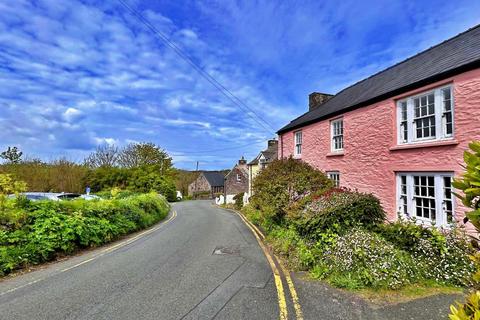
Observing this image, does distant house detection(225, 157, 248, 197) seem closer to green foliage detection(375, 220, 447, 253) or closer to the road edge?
the road edge

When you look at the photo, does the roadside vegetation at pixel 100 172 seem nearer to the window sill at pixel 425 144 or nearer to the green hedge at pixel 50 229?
the green hedge at pixel 50 229

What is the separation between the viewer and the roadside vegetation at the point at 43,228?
7.65 m

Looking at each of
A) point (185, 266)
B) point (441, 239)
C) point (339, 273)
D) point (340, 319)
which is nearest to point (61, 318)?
point (185, 266)

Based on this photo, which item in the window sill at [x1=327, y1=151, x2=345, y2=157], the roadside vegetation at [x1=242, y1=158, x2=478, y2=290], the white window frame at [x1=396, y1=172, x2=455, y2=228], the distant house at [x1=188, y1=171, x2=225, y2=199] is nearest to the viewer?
the roadside vegetation at [x1=242, y1=158, x2=478, y2=290]

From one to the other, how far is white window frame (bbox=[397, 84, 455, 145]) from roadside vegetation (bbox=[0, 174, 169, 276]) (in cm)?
1178

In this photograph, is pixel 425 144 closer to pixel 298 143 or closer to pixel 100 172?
pixel 298 143

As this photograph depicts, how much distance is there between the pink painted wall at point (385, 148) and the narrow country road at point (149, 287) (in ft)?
18.9

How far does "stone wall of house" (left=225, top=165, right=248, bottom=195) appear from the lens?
4769 centimetres

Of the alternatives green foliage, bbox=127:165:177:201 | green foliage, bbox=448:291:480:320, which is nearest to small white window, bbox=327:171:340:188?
green foliage, bbox=448:291:480:320

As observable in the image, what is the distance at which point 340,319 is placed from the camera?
4.57 meters

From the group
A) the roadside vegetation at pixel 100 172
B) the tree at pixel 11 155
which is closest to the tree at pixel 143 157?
the roadside vegetation at pixel 100 172

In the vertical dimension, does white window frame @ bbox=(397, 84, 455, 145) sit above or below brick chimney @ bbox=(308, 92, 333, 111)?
below

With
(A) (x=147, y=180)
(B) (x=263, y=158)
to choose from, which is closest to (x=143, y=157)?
(A) (x=147, y=180)

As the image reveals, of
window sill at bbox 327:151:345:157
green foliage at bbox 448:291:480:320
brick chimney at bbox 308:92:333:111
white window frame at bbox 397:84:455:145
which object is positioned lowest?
green foliage at bbox 448:291:480:320
